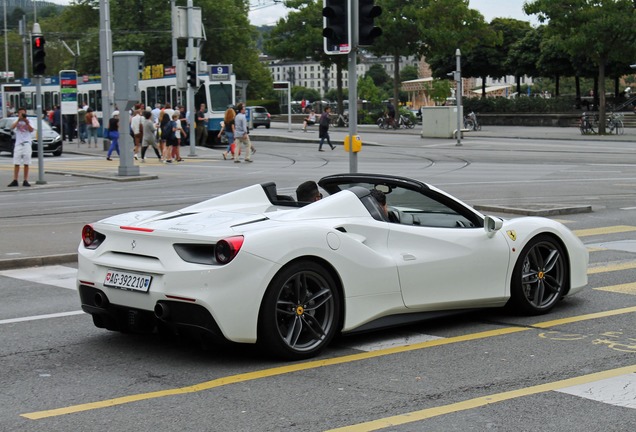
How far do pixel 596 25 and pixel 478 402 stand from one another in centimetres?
4558

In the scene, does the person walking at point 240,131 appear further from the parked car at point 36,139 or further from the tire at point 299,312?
the tire at point 299,312

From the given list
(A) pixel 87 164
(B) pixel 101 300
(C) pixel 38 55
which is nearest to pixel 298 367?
(B) pixel 101 300

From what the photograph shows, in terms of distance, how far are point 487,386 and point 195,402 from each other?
1.72m

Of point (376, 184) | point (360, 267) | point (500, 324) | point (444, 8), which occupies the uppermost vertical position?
point (444, 8)

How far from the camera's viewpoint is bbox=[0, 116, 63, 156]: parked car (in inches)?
1516

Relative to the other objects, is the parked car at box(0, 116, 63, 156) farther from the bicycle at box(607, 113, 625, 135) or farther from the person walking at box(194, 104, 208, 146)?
the bicycle at box(607, 113, 625, 135)

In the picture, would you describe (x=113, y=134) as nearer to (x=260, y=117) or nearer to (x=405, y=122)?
(x=405, y=122)

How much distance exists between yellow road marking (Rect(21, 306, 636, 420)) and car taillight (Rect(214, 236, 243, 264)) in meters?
0.72

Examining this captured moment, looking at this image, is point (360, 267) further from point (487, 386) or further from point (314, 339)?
point (487, 386)

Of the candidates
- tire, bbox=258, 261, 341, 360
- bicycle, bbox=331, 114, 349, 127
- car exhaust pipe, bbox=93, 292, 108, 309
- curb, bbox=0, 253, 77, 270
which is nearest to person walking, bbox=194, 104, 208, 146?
bicycle, bbox=331, 114, 349, 127

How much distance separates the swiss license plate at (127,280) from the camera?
6.84 m

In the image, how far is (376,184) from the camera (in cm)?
823

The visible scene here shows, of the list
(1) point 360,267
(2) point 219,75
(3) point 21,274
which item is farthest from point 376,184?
(2) point 219,75

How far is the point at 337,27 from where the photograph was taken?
1448 centimetres
